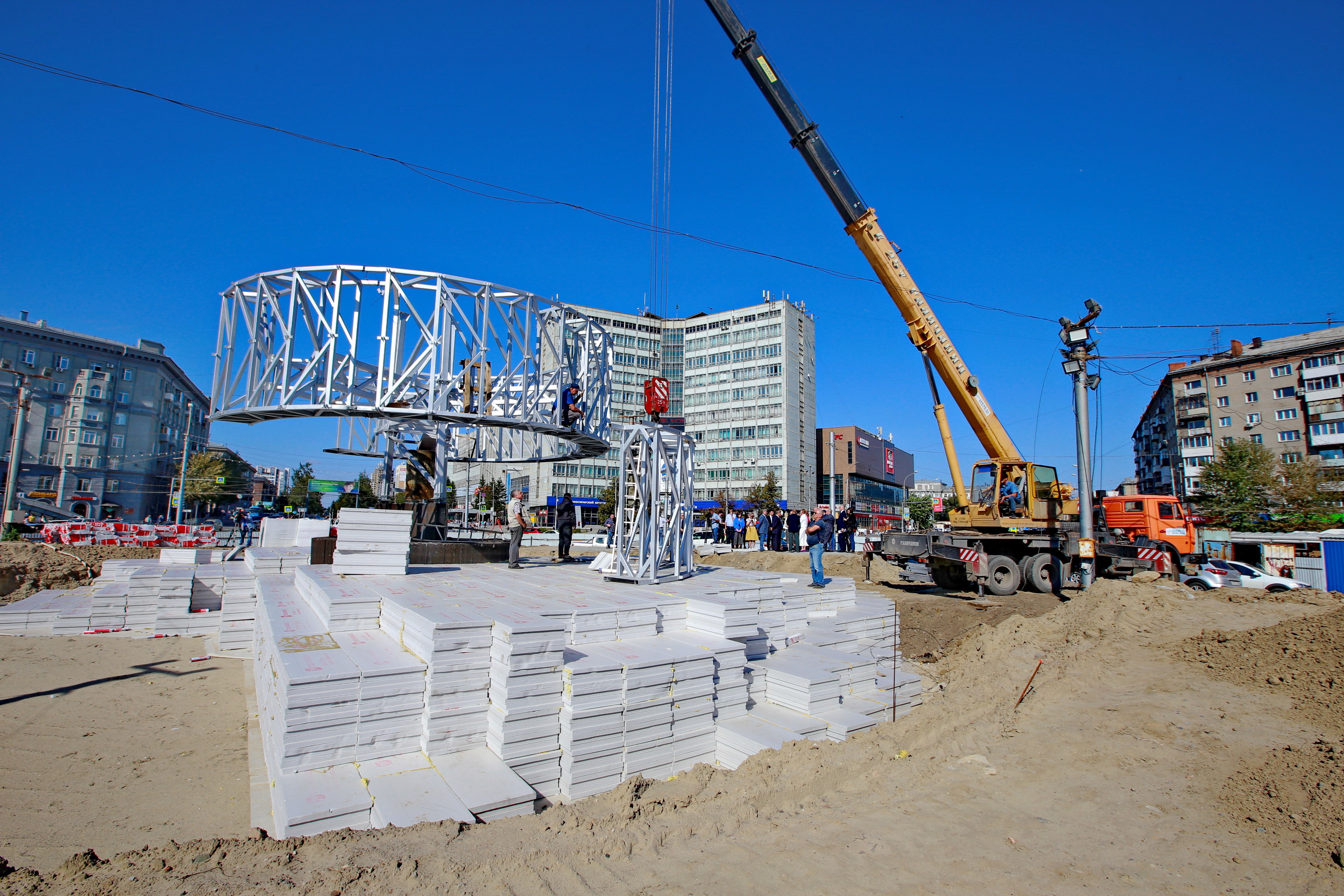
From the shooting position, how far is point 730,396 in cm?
8950

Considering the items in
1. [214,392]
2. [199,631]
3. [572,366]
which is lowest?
[199,631]

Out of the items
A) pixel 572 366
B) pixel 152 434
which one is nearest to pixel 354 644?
pixel 572 366

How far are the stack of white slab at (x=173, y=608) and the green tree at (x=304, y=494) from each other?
37.4 meters

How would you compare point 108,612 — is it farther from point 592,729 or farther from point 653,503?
point 592,729

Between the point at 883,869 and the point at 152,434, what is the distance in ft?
299

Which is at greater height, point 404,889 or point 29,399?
point 29,399

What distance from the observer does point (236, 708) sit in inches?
323

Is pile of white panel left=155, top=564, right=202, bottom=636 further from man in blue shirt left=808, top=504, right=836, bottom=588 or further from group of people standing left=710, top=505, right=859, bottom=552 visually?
group of people standing left=710, top=505, right=859, bottom=552

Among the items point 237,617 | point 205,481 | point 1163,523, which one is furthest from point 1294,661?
point 205,481

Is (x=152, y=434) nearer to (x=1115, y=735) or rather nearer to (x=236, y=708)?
(x=236, y=708)

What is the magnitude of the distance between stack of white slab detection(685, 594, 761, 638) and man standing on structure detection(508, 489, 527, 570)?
605 centimetres

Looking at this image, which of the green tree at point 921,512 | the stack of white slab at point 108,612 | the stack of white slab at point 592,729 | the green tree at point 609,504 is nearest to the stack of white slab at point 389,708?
the stack of white slab at point 592,729

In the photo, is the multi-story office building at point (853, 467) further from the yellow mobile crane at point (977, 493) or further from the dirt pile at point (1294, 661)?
the dirt pile at point (1294, 661)

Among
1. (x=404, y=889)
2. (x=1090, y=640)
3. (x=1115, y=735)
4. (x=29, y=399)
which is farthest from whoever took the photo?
(x=29, y=399)
